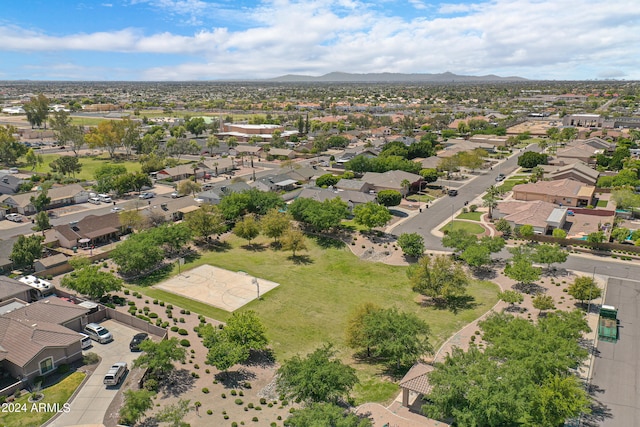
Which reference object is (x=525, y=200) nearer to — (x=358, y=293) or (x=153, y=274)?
(x=358, y=293)

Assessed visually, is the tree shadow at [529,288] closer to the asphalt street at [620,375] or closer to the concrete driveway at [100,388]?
the asphalt street at [620,375]

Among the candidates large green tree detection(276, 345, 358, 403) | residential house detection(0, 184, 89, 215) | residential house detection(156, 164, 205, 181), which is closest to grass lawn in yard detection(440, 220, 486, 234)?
large green tree detection(276, 345, 358, 403)

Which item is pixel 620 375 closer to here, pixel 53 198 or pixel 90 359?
pixel 90 359

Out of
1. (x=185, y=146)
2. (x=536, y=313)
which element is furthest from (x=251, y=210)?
(x=185, y=146)

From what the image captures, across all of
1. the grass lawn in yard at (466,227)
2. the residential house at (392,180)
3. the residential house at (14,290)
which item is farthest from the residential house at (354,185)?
the residential house at (14,290)

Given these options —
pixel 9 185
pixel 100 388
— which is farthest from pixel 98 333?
pixel 9 185
